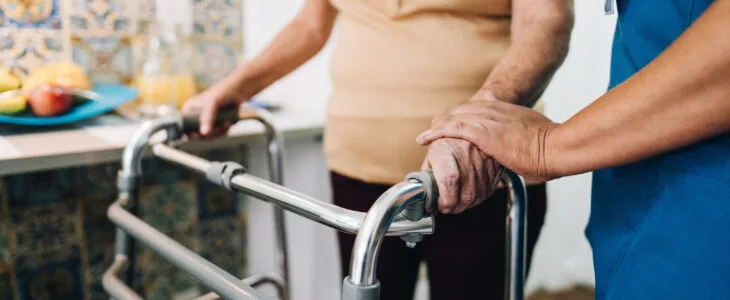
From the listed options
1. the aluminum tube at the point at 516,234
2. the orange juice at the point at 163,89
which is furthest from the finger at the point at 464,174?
the orange juice at the point at 163,89

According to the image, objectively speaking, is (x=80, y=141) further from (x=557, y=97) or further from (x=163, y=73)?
(x=557, y=97)

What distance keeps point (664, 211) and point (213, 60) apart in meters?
1.26

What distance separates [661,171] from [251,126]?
841 millimetres

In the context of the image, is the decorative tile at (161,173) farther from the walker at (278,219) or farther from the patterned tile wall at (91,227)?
the walker at (278,219)

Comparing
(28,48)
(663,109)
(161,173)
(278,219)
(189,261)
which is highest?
(663,109)

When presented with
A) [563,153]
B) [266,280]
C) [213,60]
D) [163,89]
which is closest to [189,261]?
[266,280]

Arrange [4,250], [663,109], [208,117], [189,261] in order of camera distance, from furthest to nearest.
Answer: [4,250] < [208,117] < [189,261] < [663,109]

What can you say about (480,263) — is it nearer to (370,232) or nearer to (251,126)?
(370,232)

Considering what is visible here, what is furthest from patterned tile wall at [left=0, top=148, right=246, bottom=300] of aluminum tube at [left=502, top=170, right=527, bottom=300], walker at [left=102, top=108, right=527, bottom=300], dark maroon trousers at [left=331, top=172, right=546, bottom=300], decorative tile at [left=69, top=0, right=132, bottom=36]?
aluminum tube at [left=502, top=170, right=527, bottom=300]

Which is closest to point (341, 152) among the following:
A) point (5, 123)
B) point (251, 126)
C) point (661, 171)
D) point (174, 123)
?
point (174, 123)

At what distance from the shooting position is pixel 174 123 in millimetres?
808

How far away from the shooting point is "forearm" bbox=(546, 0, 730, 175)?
1.27 feet

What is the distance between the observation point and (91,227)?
130 centimetres

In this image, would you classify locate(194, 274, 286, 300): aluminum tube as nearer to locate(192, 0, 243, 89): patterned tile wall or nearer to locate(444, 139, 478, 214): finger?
locate(444, 139, 478, 214): finger
